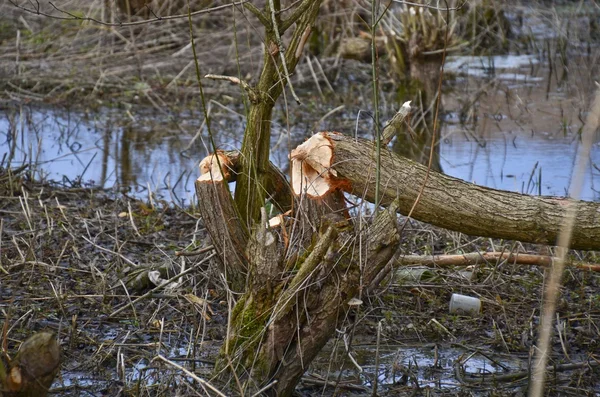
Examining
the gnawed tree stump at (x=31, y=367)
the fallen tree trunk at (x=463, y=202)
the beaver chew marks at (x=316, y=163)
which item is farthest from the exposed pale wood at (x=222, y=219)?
the gnawed tree stump at (x=31, y=367)

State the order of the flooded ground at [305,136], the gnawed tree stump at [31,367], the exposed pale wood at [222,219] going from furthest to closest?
the flooded ground at [305,136], the exposed pale wood at [222,219], the gnawed tree stump at [31,367]

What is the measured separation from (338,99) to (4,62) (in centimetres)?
402

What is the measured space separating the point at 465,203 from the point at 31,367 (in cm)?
215

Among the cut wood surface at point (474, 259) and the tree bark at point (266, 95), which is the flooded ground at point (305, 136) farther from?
the tree bark at point (266, 95)

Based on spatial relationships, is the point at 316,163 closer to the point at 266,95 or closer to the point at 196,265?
the point at 266,95

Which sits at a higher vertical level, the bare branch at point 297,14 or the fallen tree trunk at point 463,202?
the bare branch at point 297,14

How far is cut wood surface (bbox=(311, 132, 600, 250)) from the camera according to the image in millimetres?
3975

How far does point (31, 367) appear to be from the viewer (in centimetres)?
270

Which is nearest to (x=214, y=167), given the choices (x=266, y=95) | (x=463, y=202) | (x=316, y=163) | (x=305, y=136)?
(x=266, y=95)

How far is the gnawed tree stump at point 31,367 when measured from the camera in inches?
106

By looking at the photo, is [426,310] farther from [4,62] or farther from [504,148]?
[4,62]

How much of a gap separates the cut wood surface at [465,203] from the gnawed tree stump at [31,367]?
1.69 m

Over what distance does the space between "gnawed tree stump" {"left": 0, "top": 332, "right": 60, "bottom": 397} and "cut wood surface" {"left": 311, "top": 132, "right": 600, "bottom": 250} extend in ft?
5.56

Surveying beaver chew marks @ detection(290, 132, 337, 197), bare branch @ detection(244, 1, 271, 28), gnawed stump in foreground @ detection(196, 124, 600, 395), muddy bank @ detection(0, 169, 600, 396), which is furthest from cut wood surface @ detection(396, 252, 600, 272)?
bare branch @ detection(244, 1, 271, 28)
